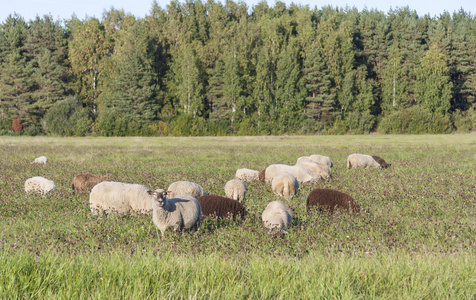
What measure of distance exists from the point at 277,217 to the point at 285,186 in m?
3.53

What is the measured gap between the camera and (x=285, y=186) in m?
10.9

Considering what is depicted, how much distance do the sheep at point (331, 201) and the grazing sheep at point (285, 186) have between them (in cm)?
164

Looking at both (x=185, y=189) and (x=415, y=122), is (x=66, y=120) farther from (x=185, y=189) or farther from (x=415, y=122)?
(x=415, y=122)

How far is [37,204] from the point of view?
9.55 m

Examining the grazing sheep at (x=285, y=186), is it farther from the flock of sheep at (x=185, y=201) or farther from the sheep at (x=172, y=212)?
the sheep at (x=172, y=212)

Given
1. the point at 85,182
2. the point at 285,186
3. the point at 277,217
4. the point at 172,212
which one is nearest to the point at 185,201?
the point at 172,212

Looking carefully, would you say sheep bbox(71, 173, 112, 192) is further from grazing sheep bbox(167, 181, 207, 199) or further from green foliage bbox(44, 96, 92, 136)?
green foliage bbox(44, 96, 92, 136)

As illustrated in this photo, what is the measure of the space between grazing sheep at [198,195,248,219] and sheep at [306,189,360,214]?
1703mm

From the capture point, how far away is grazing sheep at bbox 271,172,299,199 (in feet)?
35.5

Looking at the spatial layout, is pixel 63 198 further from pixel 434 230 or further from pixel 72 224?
pixel 434 230

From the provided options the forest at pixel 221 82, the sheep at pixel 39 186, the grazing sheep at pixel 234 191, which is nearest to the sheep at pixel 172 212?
the grazing sheep at pixel 234 191

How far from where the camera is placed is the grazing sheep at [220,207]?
8164 millimetres

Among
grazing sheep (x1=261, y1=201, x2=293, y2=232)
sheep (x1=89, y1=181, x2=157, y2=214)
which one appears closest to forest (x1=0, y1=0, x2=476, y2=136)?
sheep (x1=89, y1=181, x2=157, y2=214)

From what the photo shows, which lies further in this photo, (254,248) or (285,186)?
(285,186)
